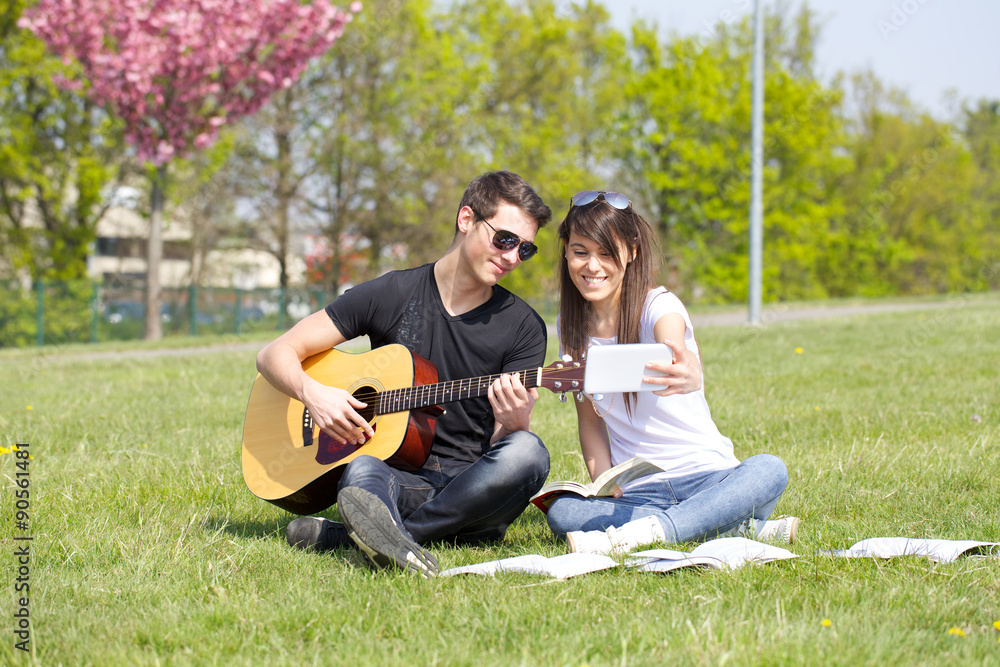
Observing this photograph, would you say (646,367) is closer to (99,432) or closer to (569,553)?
(569,553)

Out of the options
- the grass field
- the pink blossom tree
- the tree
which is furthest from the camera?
the tree

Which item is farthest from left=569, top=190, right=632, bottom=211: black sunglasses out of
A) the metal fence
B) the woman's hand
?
the metal fence

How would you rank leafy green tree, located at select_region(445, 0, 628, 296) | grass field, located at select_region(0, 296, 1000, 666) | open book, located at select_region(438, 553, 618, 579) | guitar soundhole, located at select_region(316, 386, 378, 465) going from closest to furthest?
1. grass field, located at select_region(0, 296, 1000, 666)
2. open book, located at select_region(438, 553, 618, 579)
3. guitar soundhole, located at select_region(316, 386, 378, 465)
4. leafy green tree, located at select_region(445, 0, 628, 296)

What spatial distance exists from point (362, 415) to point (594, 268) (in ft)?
3.35

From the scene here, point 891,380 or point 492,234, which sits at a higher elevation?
point 492,234

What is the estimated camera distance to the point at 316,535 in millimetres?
2881

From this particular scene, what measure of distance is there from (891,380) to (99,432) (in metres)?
5.48

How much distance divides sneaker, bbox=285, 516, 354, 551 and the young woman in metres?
0.74

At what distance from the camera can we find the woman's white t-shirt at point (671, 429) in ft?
9.62

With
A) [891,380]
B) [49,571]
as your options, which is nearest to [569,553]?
[49,571]

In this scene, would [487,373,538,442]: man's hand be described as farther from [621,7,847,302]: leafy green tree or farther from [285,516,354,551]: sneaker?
[621,7,847,302]: leafy green tree

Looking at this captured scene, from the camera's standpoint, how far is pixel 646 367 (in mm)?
2547

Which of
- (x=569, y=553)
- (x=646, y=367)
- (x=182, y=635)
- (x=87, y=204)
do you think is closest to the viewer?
(x=182, y=635)

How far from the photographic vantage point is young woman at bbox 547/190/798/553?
2.78m
